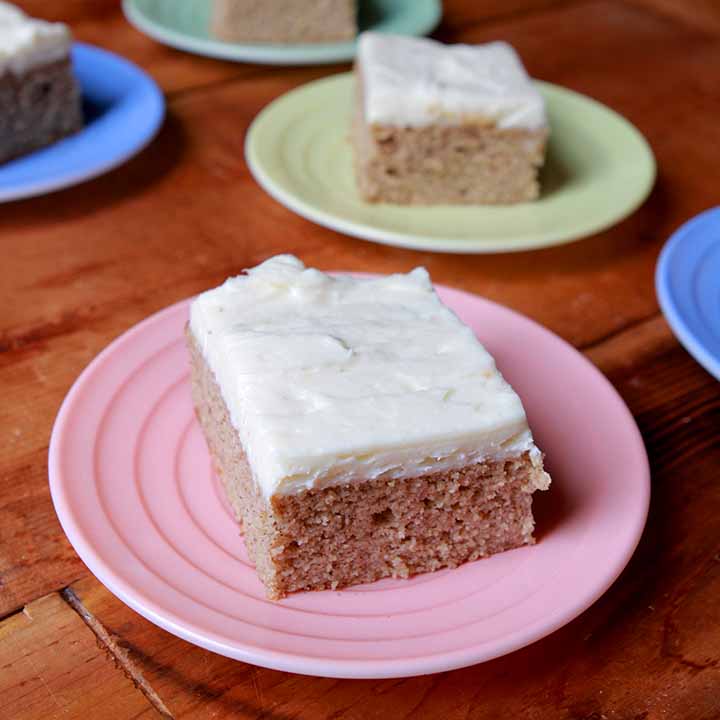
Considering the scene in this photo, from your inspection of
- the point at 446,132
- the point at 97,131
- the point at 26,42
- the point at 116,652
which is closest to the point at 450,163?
the point at 446,132

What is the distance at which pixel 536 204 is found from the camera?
1.63 meters

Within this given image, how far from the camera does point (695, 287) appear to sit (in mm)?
1346

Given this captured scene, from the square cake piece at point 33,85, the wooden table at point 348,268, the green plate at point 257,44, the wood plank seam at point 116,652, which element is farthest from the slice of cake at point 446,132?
the wood plank seam at point 116,652

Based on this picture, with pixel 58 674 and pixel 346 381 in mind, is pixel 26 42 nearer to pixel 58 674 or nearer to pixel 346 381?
pixel 346 381

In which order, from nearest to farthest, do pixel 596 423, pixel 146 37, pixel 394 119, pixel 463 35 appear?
pixel 596 423
pixel 394 119
pixel 146 37
pixel 463 35

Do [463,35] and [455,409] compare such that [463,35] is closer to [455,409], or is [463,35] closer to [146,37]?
[146,37]

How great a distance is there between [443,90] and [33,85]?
68 centimetres

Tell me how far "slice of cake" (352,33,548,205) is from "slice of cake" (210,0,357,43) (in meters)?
0.51

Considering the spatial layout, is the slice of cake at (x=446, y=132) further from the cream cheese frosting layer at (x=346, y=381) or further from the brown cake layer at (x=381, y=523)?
the brown cake layer at (x=381, y=523)

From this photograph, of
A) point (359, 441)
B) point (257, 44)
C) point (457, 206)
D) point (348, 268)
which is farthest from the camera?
point (257, 44)

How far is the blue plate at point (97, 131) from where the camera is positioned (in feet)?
5.02

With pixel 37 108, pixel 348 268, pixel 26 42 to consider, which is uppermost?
pixel 26 42

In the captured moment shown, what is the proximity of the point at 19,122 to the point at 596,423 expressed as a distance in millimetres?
1085

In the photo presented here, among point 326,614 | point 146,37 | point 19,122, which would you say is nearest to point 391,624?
point 326,614
